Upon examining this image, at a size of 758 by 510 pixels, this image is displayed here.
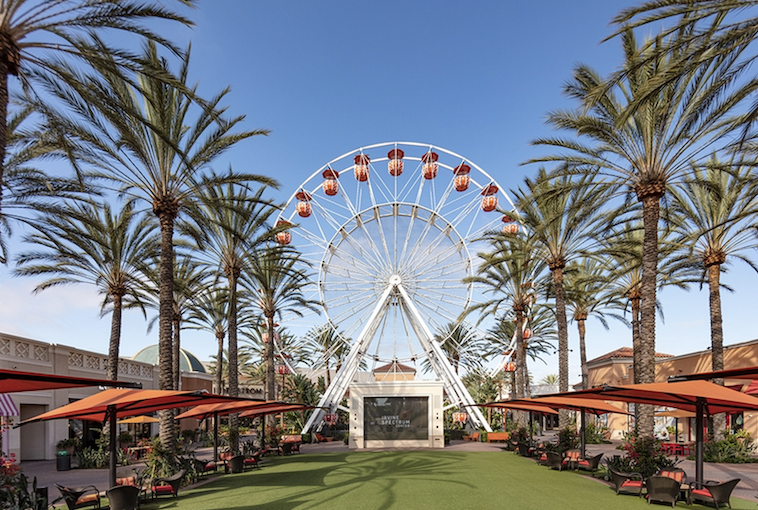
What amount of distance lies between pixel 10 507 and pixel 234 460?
→ 30.3 ft

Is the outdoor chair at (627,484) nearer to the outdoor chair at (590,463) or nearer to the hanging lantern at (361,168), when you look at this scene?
the outdoor chair at (590,463)

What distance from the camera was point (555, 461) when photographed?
63.9 ft

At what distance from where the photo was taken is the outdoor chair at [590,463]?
61.7 feet

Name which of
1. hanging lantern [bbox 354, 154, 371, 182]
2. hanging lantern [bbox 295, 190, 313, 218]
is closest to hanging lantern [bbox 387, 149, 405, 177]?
hanging lantern [bbox 354, 154, 371, 182]

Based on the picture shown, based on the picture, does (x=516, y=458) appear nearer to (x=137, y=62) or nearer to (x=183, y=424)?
(x=137, y=62)

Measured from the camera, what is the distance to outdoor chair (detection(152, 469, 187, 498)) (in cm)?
1417

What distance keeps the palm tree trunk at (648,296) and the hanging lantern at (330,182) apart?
1841cm

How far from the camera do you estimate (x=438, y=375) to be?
34219 mm

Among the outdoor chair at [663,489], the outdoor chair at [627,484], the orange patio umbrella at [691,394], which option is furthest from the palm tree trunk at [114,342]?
the outdoor chair at [663,489]

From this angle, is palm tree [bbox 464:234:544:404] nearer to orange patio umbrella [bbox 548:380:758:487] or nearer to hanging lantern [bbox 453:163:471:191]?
hanging lantern [bbox 453:163:471:191]

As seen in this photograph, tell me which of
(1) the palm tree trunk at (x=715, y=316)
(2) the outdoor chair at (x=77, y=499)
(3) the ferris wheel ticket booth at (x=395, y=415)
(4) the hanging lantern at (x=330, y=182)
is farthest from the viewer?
(4) the hanging lantern at (x=330, y=182)

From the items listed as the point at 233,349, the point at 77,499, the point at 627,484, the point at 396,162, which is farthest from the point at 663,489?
the point at 396,162

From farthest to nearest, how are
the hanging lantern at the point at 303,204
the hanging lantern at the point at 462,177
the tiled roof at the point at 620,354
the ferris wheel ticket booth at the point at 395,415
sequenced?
the tiled roof at the point at 620,354
the hanging lantern at the point at 303,204
the hanging lantern at the point at 462,177
the ferris wheel ticket booth at the point at 395,415

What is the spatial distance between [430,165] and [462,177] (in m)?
2.00
